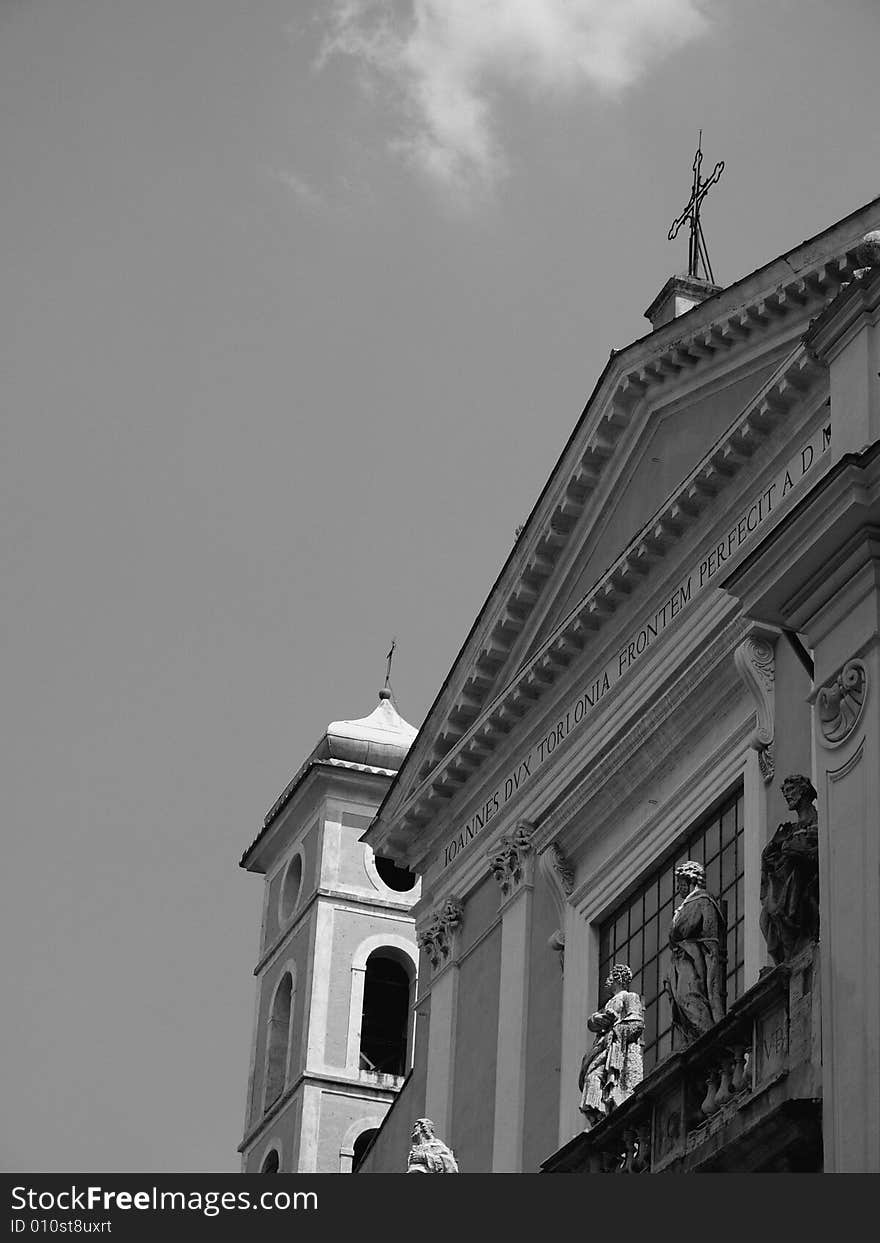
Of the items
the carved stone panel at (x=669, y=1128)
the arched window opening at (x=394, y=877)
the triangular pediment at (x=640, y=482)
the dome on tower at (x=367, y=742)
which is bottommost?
the carved stone panel at (x=669, y=1128)

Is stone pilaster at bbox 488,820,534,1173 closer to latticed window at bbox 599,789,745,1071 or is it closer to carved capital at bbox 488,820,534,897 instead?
carved capital at bbox 488,820,534,897

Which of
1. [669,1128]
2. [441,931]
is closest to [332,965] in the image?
[441,931]

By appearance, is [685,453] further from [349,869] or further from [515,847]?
[349,869]

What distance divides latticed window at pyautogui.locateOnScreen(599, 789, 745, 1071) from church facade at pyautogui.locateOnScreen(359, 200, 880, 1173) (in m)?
0.03

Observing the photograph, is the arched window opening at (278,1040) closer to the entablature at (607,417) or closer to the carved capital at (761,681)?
the entablature at (607,417)

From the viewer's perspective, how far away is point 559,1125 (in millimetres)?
24688

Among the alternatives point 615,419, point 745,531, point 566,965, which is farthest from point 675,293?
point 566,965

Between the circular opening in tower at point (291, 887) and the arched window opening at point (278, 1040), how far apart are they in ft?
2.98

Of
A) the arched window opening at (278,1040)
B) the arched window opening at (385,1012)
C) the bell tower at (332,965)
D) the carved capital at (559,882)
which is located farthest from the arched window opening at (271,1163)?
the carved capital at (559,882)

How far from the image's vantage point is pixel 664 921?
24281 mm

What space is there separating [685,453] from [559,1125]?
575 centimetres

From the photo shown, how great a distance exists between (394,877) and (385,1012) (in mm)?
1722

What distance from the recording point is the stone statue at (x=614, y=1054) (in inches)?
881

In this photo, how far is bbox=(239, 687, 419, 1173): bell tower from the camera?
117 ft
